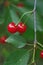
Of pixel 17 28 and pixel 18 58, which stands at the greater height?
pixel 17 28

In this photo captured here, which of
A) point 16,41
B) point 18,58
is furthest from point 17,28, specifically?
point 18,58

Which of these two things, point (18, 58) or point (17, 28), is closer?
point (18, 58)

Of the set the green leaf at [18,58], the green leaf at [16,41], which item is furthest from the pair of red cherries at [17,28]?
the green leaf at [18,58]

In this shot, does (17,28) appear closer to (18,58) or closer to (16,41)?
(16,41)

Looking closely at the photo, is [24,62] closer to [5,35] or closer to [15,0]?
[5,35]

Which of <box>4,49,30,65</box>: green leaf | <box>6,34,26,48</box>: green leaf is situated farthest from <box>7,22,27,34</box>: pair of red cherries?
<box>4,49,30,65</box>: green leaf

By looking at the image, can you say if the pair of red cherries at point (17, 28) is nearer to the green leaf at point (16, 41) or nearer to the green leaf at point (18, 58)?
the green leaf at point (16, 41)

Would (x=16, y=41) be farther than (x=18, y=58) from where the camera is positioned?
Yes

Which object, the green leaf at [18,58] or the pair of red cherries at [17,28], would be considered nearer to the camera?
the green leaf at [18,58]

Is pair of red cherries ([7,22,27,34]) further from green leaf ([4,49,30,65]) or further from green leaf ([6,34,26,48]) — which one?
green leaf ([4,49,30,65])
